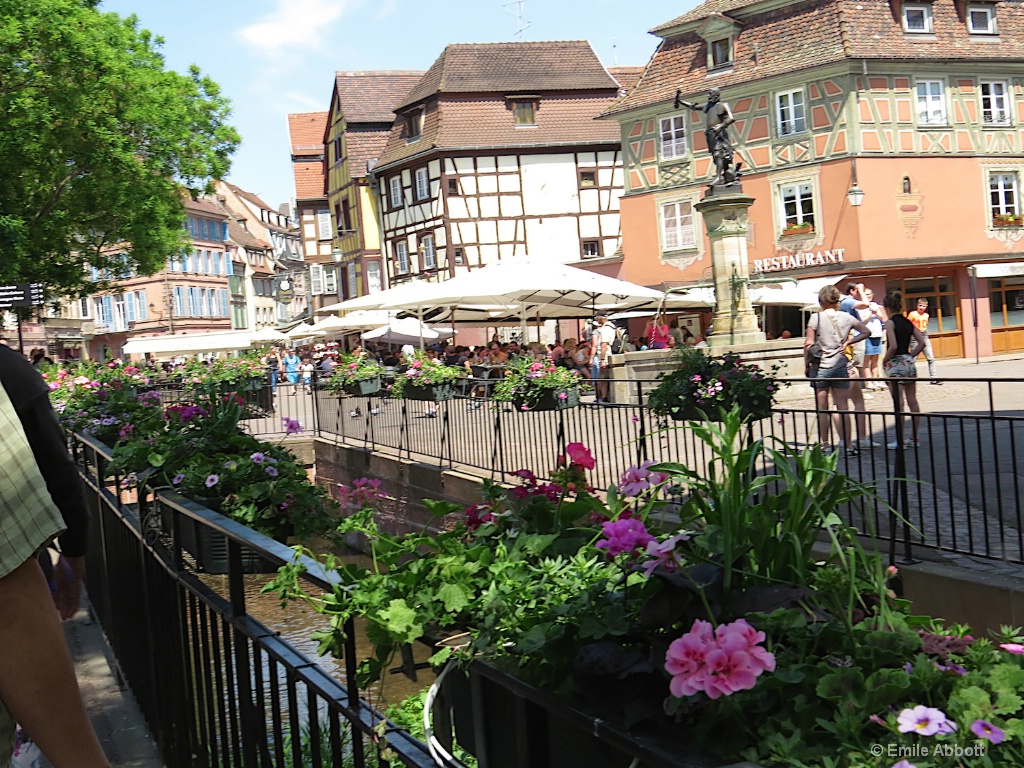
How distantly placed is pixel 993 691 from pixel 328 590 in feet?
4.04

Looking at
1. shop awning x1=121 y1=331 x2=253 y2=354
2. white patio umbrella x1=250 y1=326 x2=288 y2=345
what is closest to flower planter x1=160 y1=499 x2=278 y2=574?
white patio umbrella x1=250 y1=326 x2=288 y2=345

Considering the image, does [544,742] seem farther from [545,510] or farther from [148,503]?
[148,503]

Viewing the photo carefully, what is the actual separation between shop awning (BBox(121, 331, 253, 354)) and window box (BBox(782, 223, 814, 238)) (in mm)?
23157

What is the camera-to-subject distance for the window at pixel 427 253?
50250mm

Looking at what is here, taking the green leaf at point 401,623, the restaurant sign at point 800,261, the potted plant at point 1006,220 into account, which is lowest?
the green leaf at point 401,623

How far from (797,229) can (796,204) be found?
83 cm

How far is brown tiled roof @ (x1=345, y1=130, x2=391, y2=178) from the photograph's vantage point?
59094 mm

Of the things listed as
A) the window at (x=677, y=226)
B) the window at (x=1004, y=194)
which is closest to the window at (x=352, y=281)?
the window at (x=677, y=226)

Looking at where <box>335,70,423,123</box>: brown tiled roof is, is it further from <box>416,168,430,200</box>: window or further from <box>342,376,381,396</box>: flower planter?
<box>342,376,381,396</box>: flower planter

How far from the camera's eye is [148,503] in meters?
4.64

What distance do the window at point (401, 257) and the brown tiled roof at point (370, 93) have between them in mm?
9281

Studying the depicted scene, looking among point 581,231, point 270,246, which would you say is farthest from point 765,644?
point 270,246

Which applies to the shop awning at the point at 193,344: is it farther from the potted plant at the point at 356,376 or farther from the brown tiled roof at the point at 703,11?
the potted plant at the point at 356,376

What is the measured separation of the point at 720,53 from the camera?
3878 cm
